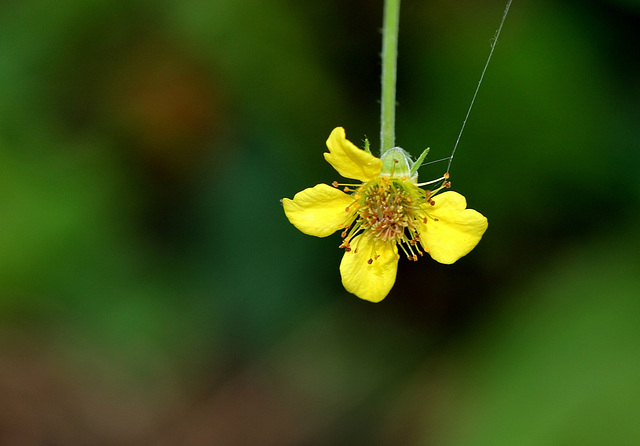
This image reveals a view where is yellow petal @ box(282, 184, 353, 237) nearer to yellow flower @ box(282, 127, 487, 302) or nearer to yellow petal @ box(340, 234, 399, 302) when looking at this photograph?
yellow flower @ box(282, 127, 487, 302)

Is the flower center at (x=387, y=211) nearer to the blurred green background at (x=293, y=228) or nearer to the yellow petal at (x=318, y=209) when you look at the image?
the yellow petal at (x=318, y=209)

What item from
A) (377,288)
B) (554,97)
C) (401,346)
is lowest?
(377,288)

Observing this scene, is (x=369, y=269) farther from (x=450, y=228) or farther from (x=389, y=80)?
(x=389, y=80)

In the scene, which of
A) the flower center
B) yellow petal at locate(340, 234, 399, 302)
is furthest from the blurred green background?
yellow petal at locate(340, 234, 399, 302)

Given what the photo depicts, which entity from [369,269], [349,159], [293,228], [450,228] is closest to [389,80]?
[349,159]

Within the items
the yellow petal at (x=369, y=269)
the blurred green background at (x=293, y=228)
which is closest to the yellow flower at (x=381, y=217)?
the yellow petal at (x=369, y=269)

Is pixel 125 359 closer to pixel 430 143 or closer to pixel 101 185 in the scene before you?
pixel 101 185

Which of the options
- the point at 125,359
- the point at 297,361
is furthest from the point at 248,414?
the point at 125,359
